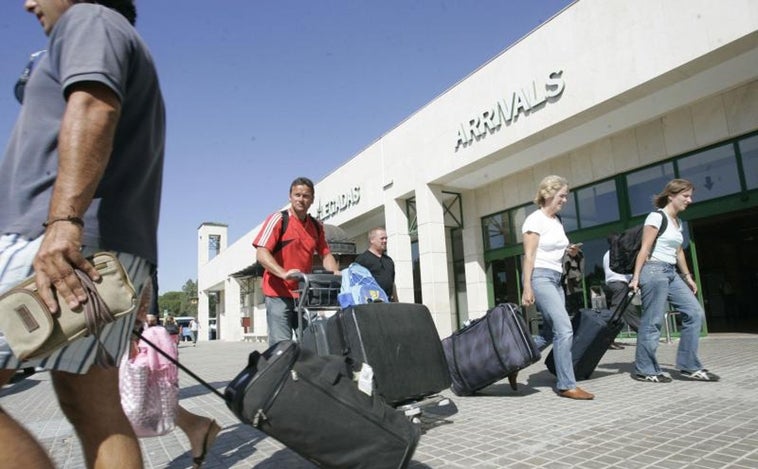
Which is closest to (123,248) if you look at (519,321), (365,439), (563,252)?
(365,439)

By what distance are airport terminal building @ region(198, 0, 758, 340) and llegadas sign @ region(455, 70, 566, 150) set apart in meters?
0.03

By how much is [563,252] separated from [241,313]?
112 feet

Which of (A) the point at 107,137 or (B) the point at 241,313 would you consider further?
(B) the point at 241,313

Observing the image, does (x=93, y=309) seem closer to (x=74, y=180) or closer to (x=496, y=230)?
(x=74, y=180)

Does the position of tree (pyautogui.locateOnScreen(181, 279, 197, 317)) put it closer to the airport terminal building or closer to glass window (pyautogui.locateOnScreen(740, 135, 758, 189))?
the airport terminal building

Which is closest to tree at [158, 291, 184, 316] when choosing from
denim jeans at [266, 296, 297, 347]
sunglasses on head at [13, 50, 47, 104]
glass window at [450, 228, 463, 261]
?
glass window at [450, 228, 463, 261]

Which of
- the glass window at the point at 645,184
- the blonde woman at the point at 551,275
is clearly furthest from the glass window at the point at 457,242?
the blonde woman at the point at 551,275

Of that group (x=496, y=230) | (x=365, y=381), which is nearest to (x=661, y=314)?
(x=365, y=381)

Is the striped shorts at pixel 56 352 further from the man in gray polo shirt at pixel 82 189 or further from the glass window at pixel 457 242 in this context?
the glass window at pixel 457 242

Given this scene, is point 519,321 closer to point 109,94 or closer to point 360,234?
point 109,94

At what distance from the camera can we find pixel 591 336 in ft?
16.6

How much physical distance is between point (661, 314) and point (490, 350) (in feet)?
6.33

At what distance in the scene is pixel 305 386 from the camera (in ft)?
5.72

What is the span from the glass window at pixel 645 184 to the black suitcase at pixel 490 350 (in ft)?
25.2
